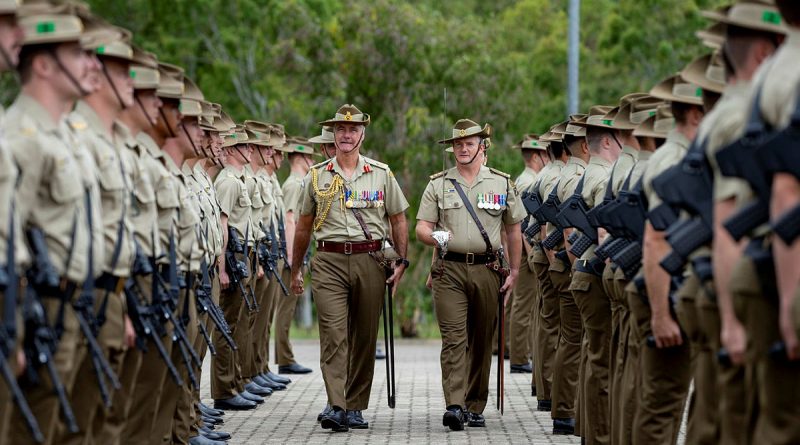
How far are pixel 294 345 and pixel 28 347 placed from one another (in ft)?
63.1

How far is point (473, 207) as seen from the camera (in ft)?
45.9

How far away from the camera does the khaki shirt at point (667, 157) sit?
9070 millimetres

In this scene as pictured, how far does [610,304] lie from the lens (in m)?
11.3

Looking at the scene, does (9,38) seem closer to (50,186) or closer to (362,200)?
(50,186)

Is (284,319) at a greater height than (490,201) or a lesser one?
lesser

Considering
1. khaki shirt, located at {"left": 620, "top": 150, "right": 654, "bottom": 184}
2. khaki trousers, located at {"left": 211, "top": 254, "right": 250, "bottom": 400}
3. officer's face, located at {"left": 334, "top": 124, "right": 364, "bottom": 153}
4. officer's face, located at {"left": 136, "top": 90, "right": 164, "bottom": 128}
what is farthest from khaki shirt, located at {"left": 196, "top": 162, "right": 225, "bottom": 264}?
khaki shirt, located at {"left": 620, "top": 150, "right": 654, "bottom": 184}

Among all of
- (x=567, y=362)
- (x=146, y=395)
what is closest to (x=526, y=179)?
(x=567, y=362)

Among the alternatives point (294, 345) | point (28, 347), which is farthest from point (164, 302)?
point (294, 345)

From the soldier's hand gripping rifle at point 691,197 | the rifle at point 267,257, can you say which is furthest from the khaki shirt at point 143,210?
the rifle at point 267,257

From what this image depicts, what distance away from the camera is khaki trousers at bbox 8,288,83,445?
25.5 ft

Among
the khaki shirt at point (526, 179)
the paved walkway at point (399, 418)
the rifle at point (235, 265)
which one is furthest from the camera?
the khaki shirt at point (526, 179)

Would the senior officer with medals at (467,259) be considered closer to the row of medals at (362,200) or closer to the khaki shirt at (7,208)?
the row of medals at (362,200)

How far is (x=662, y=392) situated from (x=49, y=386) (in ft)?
11.3

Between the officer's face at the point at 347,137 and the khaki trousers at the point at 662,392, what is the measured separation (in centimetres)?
530
